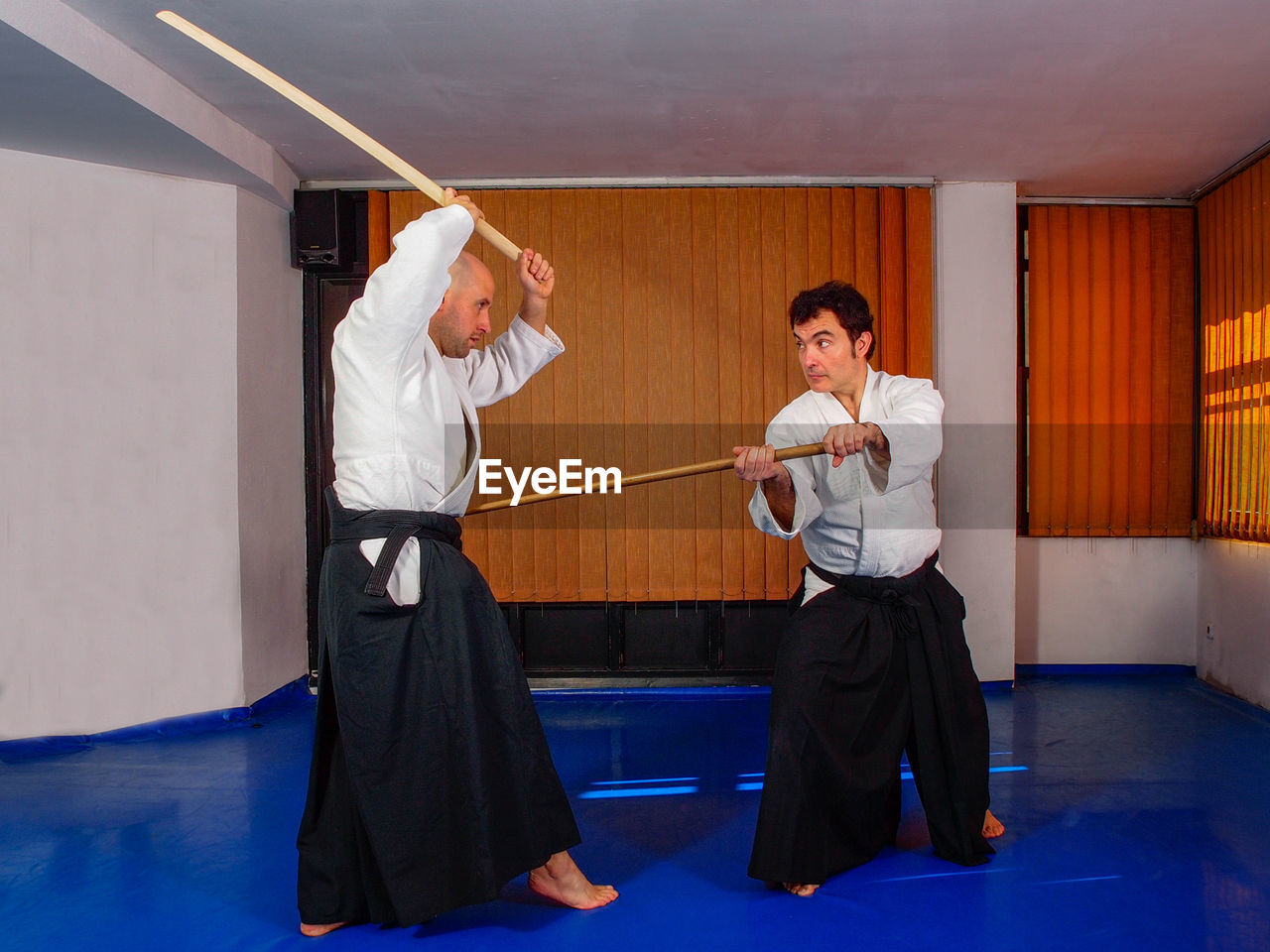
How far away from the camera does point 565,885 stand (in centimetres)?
193

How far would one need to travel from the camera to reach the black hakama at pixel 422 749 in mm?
1722

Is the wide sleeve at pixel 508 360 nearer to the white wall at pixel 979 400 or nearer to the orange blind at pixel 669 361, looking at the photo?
the orange blind at pixel 669 361

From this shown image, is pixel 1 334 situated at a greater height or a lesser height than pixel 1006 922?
greater

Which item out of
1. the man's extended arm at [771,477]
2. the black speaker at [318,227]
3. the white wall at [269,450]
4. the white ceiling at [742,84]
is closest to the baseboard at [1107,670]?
the white ceiling at [742,84]

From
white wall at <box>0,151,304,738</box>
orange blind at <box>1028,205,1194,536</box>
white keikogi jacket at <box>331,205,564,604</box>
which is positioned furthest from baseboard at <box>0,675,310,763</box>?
orange blind at <box>1028,205,1194,536</box>

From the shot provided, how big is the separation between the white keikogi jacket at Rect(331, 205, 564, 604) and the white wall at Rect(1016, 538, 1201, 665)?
3284mm

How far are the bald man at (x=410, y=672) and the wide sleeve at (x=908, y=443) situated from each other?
89cm

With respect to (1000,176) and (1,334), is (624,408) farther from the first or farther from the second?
(1,334)

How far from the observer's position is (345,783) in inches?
72.4

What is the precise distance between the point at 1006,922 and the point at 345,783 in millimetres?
1379

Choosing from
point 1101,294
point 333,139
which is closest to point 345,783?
point 333,139

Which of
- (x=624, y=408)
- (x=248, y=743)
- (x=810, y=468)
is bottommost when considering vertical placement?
(x=248, y=743)

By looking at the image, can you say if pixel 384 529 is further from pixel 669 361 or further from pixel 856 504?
pixel 669 361

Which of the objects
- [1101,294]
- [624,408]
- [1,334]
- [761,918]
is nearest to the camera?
[761,918]
